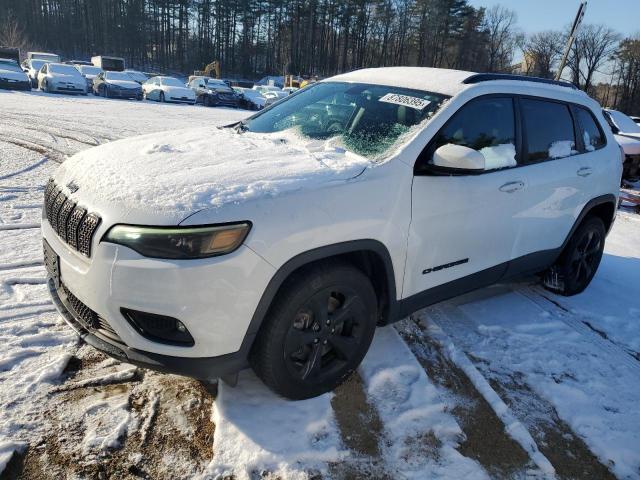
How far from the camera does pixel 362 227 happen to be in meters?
2.61

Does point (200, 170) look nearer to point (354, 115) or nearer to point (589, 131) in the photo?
point (354, 115)

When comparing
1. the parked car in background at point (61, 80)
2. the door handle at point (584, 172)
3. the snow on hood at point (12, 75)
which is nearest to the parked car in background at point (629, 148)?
the door handle at point (584, 172)

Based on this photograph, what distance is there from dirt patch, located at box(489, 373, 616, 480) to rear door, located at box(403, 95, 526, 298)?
2.49 feet

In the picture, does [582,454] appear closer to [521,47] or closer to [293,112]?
[293,112]

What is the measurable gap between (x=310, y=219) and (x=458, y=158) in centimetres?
100

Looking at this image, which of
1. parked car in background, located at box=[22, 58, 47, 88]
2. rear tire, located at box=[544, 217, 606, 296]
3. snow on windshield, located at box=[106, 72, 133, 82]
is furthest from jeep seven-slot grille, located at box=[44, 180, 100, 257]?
parked car in background, located at box=[22, 58, 47, 88]

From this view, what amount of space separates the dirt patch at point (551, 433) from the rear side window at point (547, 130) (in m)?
1.65

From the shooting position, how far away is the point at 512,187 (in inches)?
136

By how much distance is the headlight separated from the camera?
214 centimetres

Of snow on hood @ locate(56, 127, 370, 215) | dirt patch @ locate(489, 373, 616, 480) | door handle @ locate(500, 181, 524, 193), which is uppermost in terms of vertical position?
snow on hood @ locate(56, 127, 370, 215)

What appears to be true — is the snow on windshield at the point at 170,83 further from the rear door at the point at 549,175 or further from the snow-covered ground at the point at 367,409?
the rear door at the point at 549,175

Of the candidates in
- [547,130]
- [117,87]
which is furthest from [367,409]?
[117,87]

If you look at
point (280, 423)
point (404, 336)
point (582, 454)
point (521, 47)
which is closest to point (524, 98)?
point (404, 336)

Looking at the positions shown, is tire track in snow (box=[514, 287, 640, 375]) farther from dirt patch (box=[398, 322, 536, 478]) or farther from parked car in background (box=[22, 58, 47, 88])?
parked car in background (box=[22, 58, 47, 88])
